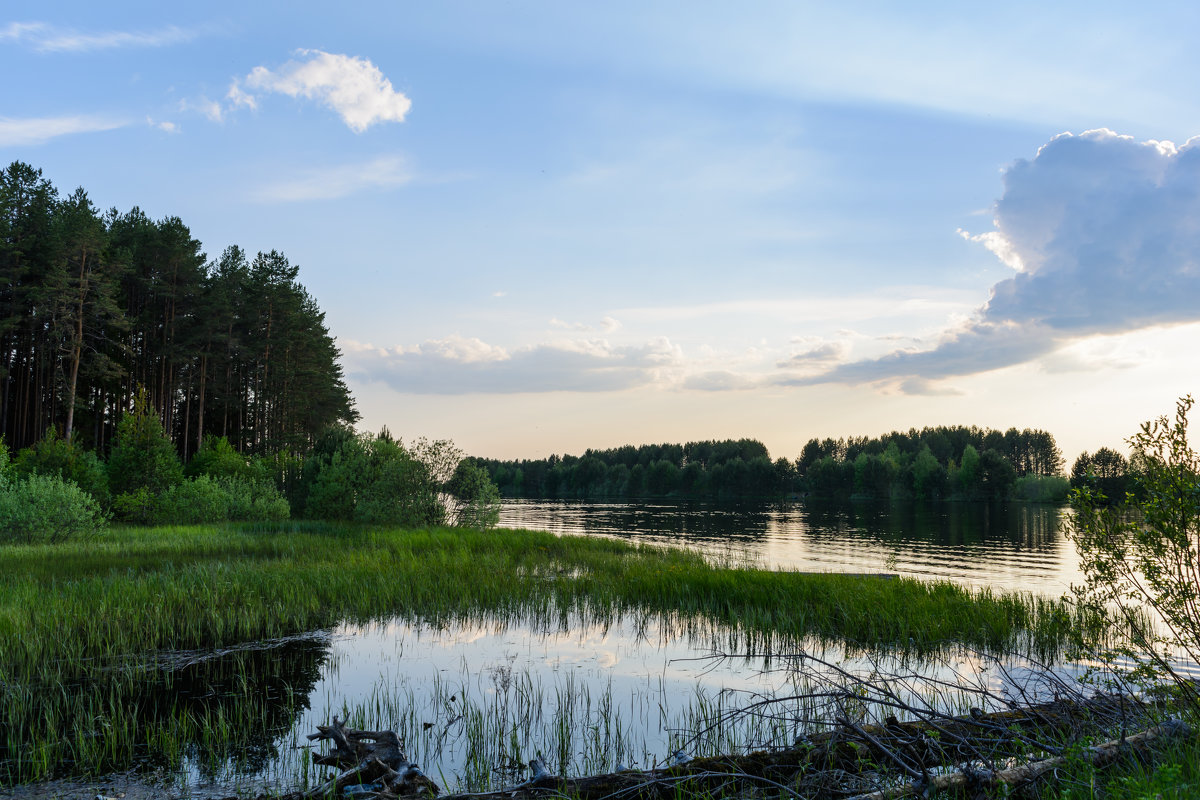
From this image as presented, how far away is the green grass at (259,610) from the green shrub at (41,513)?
4.01m

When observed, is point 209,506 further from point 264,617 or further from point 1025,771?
point 1025,771

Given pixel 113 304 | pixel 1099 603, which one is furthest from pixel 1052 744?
pixel 113 304

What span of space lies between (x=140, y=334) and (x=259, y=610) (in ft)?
162

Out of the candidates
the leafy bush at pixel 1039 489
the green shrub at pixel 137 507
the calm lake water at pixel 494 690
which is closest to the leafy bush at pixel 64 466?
the green shrub at pixel 137 507

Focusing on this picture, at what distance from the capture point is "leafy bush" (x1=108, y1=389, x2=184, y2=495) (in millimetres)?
37438

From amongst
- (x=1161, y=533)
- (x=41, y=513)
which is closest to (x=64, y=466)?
(x=41, y=513)

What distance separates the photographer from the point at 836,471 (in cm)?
13425

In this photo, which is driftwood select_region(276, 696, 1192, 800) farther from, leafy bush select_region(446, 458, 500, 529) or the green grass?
leafy bush select_region(446, 458, 500, 529)

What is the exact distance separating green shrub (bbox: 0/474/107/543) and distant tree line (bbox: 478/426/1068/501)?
92095 millimetres

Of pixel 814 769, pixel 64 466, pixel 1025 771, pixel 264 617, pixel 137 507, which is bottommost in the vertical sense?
Result: pixel 264 617

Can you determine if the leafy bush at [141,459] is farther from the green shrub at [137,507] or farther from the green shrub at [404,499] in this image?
the green shrub at [404,499]

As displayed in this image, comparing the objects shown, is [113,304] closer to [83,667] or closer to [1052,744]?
[83,667]

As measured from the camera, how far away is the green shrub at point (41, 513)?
2750 cm

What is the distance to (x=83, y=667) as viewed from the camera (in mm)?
10641
